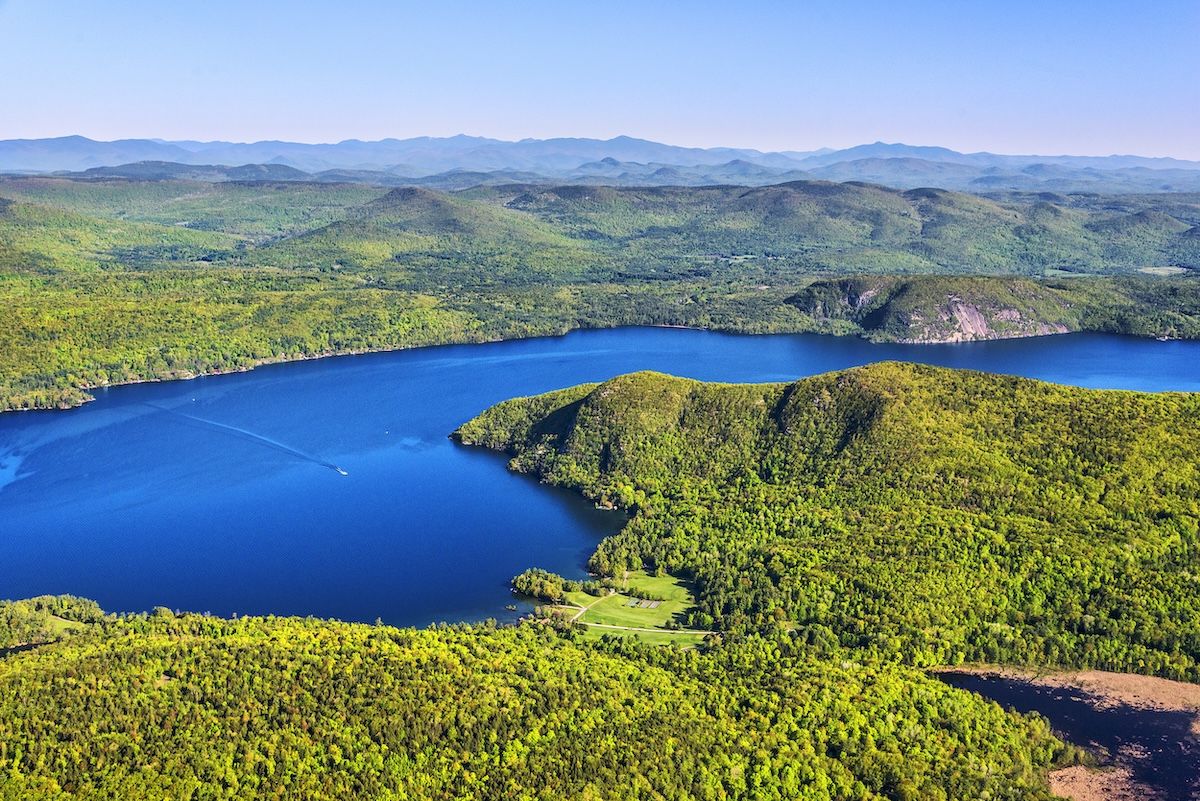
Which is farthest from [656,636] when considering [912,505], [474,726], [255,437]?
[255,437]

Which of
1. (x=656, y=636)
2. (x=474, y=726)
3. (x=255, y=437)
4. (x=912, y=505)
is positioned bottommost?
(x=656, y=636)

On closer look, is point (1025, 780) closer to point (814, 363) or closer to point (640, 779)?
point (640, 779)

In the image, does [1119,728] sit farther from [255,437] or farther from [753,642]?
[255,437]

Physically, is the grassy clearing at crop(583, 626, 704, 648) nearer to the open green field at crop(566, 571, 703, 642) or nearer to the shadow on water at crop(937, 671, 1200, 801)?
the open green field at crop(566, 571, 703, 642)

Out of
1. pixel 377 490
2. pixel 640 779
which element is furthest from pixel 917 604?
pixel 377 490

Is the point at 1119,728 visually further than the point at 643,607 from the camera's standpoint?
No

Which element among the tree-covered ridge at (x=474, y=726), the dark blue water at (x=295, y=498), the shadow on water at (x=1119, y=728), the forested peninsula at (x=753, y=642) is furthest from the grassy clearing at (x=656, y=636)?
the shadow on water at (x=1119, y=728)

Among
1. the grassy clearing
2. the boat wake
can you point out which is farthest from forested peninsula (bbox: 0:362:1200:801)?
the boat wake
